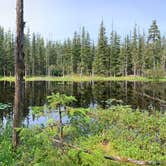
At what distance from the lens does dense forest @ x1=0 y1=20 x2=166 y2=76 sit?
92.7 metres

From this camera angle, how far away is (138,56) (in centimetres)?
9381

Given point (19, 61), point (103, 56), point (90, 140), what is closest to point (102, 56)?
point (103, 56)

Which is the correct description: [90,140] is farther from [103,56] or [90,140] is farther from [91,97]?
[103,56]

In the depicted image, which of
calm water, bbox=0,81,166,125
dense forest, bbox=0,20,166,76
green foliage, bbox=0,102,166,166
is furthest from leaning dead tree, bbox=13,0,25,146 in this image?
dense forest, bbox=0,20,166,76

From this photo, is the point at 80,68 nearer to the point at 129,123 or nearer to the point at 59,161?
the point at 129,123

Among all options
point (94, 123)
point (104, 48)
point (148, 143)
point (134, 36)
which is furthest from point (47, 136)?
point (134, 36)

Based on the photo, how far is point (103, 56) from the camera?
301ft

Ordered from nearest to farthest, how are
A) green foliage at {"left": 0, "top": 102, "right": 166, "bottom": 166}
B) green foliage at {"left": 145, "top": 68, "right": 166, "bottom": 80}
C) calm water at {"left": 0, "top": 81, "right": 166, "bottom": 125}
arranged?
green foliage at {"left": 0, "top": 102, "right": 166, "bottom": 166} → calm water at {"left": 0, "top": 81, "right": 166, "bottom": 125} → green foliage at {"left": 145, "top": 68, "right": 166, "bottom": 80}

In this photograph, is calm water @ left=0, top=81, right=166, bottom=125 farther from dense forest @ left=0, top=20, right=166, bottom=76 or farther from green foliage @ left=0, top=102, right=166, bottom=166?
dense forest @ left=0, top=20, right=166, bottom=76

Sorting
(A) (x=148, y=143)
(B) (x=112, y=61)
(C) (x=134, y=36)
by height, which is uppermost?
(C) (x=134, y=36)

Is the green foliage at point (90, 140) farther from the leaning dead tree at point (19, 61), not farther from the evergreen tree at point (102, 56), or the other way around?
the evergreen tree at point (102, 56)

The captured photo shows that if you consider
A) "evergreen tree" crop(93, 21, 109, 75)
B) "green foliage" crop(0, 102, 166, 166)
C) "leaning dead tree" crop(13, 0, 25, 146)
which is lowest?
"green foliage" crop(0, 102, 166, 166)

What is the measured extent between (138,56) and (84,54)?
14874 mm

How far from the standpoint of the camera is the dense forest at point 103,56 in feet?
304
